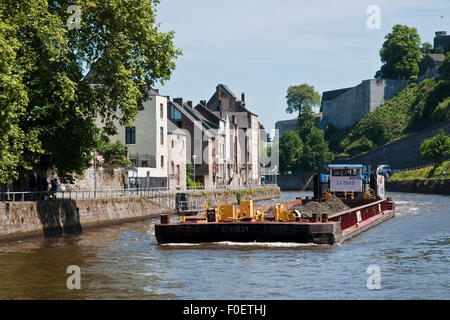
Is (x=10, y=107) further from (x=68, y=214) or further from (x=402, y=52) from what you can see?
(x=402, y=52)

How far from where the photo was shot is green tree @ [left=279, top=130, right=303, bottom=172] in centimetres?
18400

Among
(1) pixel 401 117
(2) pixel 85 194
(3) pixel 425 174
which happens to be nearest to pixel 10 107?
(2) pixel 85 194

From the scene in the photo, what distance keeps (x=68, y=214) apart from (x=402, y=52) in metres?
152

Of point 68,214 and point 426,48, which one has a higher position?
point 426,48

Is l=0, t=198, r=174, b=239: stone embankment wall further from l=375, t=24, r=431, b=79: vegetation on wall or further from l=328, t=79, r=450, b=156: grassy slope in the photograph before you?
l=375, t=24, r=431, b=79: vegetation on wall

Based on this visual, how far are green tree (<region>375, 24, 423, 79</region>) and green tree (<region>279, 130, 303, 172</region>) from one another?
27811 mm

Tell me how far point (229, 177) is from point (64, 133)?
7123cm

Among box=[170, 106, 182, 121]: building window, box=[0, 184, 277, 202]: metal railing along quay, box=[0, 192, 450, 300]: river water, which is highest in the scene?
box=[170, 106, 182, 121]: building window

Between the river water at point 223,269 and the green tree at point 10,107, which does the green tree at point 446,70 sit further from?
the green tree at point 10,107

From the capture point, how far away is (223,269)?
2617 cm

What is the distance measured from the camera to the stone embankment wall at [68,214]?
37194mm

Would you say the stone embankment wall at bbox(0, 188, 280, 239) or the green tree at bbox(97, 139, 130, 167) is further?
the green tree at bbox(97, 139, 130, 167)

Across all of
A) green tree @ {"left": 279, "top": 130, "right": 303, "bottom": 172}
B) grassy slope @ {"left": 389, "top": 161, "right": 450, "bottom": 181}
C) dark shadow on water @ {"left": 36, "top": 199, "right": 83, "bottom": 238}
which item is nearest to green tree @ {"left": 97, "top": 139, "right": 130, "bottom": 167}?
dark shadow on water @ {"left": 36, "top": 199, "right": 83, "bottom": 238}

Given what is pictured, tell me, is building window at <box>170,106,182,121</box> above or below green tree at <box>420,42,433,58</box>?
below
